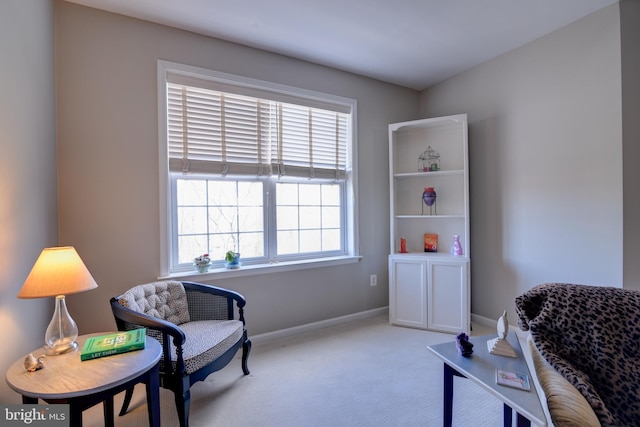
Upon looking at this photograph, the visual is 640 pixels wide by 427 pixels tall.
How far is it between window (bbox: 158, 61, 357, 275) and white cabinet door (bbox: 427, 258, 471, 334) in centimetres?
88

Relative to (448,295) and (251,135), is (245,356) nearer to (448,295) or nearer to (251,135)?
(251,135)

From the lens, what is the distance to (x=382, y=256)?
3576 mm

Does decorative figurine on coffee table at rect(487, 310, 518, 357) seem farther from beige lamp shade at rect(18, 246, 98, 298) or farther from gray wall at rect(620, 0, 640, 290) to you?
beige lamp shade at rect(18, 246, 98, 298)

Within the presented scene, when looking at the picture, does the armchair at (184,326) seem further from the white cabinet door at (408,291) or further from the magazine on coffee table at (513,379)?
the white cabinet door at (408,291)

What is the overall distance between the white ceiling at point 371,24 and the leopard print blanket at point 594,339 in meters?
2.06

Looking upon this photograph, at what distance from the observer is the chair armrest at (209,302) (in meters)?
2.25

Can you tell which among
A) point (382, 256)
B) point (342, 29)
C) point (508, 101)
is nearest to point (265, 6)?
point (342, 29)

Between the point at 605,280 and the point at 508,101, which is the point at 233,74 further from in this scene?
the point at 605,280

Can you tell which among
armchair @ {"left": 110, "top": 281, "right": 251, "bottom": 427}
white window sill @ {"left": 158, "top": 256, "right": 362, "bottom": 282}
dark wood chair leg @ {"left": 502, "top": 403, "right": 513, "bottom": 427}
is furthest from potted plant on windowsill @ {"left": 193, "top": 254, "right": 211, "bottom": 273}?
dark wood chair leg @ {"left": 502, "top": 403, "right": 513, "bottom": 427}

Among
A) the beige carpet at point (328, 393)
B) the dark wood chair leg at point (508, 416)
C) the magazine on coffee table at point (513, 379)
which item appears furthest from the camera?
the beige carpet at point (328, 393)

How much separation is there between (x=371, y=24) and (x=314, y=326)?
2.77m

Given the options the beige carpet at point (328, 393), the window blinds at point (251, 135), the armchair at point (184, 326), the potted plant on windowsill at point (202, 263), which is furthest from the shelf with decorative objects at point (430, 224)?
the potted plant on windowsill at point (202, 263)

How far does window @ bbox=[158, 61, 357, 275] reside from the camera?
2.52m

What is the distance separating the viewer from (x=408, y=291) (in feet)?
10.6
